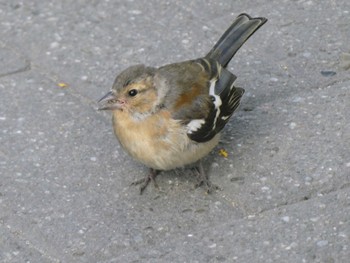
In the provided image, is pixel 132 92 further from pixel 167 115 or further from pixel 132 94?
pixel 167 115

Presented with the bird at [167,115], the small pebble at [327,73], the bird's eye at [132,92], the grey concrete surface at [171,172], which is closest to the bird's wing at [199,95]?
the bird at [167,115]

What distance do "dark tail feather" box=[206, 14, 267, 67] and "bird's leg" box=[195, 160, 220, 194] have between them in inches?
28.6

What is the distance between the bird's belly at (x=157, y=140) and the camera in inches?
187

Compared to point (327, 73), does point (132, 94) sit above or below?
above

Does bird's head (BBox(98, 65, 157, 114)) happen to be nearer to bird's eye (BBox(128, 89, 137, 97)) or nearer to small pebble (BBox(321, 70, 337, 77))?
bird's eye (BBox(128, 89, 137, 97))

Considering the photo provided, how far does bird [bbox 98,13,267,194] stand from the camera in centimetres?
476

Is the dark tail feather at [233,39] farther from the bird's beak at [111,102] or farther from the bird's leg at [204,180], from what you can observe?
the bird's beak at [111,102]

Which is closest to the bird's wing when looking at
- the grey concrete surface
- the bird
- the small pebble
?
the bird

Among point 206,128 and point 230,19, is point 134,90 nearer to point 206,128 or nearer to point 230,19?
point 206,128

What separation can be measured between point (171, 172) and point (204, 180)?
278mm

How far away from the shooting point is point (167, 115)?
15.8 feet

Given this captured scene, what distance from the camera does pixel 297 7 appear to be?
6.68m

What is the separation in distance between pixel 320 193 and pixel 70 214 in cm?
133

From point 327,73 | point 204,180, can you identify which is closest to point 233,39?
point 327,73
